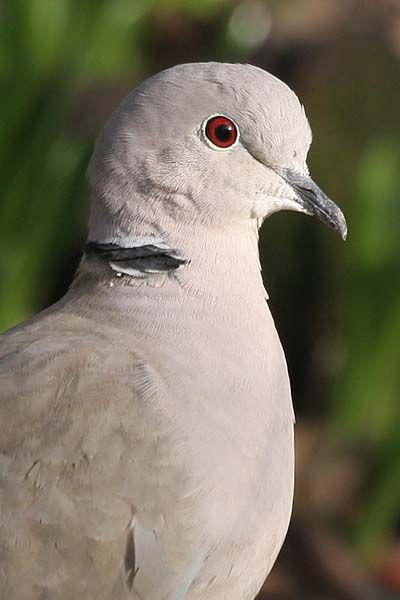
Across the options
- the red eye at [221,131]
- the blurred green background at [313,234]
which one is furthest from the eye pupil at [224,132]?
the blurred green background at [313,234]

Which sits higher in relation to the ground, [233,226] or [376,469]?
[233,226]

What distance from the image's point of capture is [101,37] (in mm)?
5547

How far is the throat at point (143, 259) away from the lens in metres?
2.62

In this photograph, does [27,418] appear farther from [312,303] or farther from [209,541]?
[312,303]

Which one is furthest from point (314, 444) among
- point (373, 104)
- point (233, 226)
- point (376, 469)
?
point (233, 226)

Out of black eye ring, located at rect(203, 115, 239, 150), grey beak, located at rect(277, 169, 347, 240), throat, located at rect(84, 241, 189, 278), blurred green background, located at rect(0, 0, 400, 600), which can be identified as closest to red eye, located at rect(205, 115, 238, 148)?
black eye ring, located at rect(203, 115, 239, 150)

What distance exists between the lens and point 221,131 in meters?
2.66

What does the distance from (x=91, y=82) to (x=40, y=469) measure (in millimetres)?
3283

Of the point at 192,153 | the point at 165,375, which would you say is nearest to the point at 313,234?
the point at 192,153

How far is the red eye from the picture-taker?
265cm

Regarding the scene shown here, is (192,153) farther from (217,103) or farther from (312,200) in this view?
(312,200)

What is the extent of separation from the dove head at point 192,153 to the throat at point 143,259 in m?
0.02

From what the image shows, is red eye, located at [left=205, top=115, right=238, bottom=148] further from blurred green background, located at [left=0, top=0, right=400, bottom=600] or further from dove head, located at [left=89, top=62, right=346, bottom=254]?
blurred green background, located at [left=0, top=0, right=400, bottom=600]

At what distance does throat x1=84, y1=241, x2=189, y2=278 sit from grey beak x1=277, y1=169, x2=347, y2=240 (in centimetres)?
29
